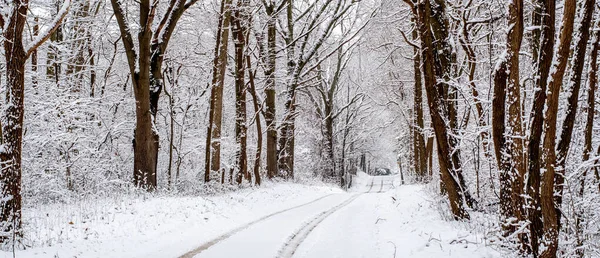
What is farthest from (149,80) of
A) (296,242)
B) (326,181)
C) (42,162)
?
(326,181)

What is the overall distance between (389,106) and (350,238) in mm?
23272

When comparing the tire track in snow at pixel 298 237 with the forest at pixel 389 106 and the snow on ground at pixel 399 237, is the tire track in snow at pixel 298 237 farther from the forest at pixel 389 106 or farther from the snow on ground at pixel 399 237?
the forest at pixel 389 106

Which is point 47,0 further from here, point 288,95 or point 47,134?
point 288,95

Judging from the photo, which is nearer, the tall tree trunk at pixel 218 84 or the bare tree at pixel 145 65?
the bare tree at pixel 145 65

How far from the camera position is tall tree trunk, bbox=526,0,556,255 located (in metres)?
4.60

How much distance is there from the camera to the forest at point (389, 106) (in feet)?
15.7

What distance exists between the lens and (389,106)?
1203 inches

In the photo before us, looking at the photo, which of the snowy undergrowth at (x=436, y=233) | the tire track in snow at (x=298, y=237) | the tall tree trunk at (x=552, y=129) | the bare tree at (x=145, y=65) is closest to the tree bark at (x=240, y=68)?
the bare tree at (x=145, y=65)

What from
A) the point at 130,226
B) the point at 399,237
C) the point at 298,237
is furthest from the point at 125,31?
the point at 399,237

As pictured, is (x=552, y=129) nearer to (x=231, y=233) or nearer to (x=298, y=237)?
(x=298, y=237)

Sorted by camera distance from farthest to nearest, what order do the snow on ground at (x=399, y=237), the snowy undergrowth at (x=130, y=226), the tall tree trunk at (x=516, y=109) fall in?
the snowy undergrowth at (x=130, y=226), the snow on ground at (x=399, y=237), the tall tree trunk at (x=516, y=109)

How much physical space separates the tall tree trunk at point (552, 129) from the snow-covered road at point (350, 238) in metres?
1.30

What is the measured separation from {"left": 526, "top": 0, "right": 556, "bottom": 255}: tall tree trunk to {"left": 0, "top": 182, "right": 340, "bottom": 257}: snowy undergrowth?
17.3ft

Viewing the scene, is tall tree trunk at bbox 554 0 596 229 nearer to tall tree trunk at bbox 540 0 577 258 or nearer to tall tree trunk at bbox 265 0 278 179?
tall tree trunk at bbox 540 0 577 258
